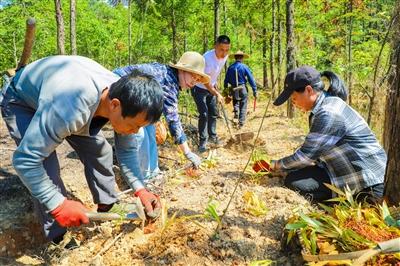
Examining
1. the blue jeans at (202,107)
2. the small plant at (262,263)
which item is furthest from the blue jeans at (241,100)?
the small plant at (262,263)

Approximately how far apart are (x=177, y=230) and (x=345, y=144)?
1.67 m

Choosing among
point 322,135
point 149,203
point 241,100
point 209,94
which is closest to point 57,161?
point 149,203

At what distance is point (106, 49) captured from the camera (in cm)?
2217

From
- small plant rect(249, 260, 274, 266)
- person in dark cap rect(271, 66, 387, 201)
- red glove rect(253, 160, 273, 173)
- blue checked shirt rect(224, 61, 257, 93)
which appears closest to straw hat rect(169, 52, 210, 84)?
person in dark cap rect(271, 66, 387, 201)

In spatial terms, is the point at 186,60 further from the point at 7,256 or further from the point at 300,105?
the point at 7,256

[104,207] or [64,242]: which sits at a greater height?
[104,207]

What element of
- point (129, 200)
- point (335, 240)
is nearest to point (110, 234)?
point (129, 200)

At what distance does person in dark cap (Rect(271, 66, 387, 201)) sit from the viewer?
3.23 m

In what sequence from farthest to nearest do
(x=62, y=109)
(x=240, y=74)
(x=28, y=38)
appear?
(x=240, y=74) < (x=28, y=38) < (x=62, y=109)

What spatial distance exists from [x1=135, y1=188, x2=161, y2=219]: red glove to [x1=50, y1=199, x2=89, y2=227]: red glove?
521mm

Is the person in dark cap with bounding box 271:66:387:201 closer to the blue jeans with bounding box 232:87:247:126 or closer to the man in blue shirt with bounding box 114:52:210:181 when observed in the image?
the man in blue shirt with bounding box 114:52:210:181

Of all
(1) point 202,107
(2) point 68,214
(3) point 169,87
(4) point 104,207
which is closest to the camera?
(2) point 68,214

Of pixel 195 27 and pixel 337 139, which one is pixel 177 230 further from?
pixel 195 27

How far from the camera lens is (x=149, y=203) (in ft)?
9.18
